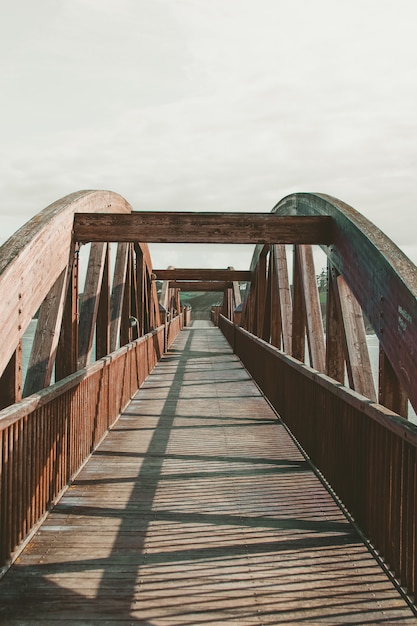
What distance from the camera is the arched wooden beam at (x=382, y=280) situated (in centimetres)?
418

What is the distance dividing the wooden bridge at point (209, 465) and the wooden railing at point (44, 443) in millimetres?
24

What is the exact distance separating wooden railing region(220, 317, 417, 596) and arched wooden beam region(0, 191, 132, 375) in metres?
2.68

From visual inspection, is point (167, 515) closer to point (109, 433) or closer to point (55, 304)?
point (55, 304)

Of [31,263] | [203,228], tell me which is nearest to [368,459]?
[31,263]

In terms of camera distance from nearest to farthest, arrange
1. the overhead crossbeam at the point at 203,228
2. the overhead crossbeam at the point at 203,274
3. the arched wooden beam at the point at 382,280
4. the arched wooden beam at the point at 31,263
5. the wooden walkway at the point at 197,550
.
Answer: the wooden walkway at the point at 197,550 < the arched wooden beam at the point at 382,280 < the arched wooden beam at the point at 31,263 < the overhead crossbeam at the point at 203,228 < the overhead crossbeam at the point at 203,274

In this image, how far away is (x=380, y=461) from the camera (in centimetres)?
414

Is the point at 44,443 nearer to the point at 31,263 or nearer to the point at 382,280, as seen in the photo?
the point at 31,263

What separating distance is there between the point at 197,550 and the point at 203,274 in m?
20.6

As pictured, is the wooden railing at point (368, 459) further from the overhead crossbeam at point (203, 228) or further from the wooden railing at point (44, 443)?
the wooden railing at point (44, 443)

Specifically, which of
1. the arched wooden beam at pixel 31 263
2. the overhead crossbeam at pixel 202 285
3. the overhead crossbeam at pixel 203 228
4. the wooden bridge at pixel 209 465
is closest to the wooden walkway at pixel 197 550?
the wooden bridge at pixel 209 465

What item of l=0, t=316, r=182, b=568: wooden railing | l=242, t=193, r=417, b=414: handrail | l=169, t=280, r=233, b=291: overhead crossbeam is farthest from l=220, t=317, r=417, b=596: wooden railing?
l=169, t=280, r=233, b=291: overhead crossbeam

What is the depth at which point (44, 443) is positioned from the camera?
16.1 ft

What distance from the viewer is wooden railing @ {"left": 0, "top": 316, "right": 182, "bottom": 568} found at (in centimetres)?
393

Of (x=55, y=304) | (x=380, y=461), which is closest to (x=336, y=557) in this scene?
(x=380, y=461)
